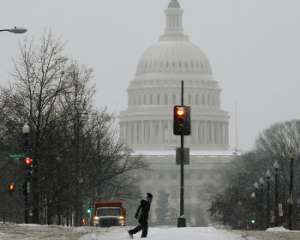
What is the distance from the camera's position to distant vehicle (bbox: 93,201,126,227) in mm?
79250

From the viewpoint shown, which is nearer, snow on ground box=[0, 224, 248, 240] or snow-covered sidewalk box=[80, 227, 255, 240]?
snow-covered sidewalk box=[80, 227, 255, 240]

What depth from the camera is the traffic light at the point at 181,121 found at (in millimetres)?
57625

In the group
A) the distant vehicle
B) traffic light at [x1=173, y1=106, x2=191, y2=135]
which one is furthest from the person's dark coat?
the distant vehicle

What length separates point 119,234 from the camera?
171 feet

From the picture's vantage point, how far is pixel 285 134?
7564 inches

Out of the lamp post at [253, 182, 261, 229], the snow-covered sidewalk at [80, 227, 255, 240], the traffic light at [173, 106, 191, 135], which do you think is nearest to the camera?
the snow-covered sidewalk at [80, 227, 255, 240]

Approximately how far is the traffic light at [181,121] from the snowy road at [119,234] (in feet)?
14.1

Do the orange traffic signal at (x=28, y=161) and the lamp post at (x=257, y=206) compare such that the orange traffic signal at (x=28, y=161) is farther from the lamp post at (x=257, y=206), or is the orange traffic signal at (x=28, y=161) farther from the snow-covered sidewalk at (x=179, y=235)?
the lamp post at (x=257, y=206)

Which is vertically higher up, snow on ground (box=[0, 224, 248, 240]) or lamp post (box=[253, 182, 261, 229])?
lamp post (box=[253, 182, 261, 229])

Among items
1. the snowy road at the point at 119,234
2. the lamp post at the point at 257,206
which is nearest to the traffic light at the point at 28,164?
the snowy road at the point at 119,234

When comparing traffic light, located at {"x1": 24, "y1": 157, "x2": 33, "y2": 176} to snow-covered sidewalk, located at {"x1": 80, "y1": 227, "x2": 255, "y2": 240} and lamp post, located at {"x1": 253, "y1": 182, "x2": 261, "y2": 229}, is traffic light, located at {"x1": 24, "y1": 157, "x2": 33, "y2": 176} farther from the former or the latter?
lamp post, located at {"x1": 253, "y1": 182, "x2": 261, "y2": 229}

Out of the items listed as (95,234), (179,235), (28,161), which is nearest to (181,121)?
(95,234)

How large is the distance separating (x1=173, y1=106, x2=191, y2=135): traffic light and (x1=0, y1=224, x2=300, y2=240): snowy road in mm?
4305

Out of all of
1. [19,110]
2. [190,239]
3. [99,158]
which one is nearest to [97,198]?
[99,158]
